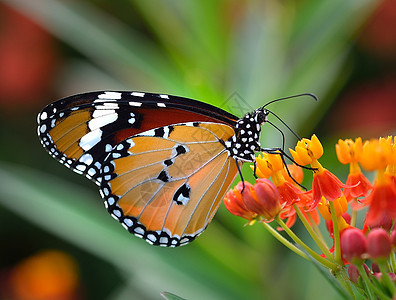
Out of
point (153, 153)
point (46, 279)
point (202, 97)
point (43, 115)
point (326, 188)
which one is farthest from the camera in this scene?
point (46, 279)

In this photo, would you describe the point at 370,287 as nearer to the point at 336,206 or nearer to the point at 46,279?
the point at 336,206

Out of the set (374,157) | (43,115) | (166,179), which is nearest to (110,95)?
(43,115)

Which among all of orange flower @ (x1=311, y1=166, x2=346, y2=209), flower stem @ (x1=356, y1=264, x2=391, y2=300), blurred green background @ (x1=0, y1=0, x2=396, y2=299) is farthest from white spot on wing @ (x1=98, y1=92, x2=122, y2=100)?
flower stem @ (x1=356, y1=264, x2=391, y2=300)

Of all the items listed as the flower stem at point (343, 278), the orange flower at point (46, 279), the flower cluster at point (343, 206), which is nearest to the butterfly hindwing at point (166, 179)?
the flower cluster at point (343, 206)

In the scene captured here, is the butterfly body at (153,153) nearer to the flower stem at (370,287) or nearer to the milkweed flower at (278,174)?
the milkweed flower at (278,174)

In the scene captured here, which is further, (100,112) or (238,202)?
(100,112)

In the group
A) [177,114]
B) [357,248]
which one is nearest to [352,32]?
[177,114]
